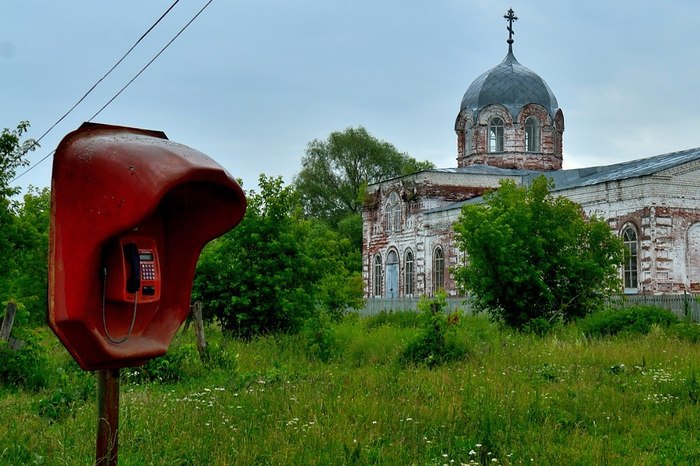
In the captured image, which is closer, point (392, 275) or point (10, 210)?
point (10, 210)

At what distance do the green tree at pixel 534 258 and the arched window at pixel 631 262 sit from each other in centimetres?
769

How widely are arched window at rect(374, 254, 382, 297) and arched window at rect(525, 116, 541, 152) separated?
9.76 metres

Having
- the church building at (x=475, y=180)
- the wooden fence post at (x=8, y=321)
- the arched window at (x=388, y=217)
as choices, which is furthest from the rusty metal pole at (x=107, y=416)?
the arched window at (x=388, y=217)

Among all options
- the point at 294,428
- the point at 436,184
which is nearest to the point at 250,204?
the point at 294,428

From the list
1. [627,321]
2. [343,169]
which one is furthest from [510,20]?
[627,321]

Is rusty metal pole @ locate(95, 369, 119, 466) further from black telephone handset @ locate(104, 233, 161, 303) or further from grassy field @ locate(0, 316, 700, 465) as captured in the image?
grassy field @ locate(0, 316, 700, 465)

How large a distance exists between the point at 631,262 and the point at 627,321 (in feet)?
37.9

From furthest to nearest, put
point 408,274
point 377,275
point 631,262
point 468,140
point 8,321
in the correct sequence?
point 468,140
point 377,275
point 408,274
point 631,262
point 8,321

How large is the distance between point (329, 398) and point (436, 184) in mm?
31484

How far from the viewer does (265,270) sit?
16.9 meters

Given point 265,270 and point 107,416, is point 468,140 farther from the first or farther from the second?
point 107,416

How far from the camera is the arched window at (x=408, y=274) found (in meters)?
41.2

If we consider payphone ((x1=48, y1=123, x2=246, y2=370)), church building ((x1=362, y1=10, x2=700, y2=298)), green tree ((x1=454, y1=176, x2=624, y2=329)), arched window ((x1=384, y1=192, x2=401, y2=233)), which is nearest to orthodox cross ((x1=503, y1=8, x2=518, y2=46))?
church building ((x1=362, y1=10, x2=700, y2=298))

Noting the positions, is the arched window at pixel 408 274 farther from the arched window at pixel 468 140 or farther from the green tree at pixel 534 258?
the green tree at pixel 534 258
